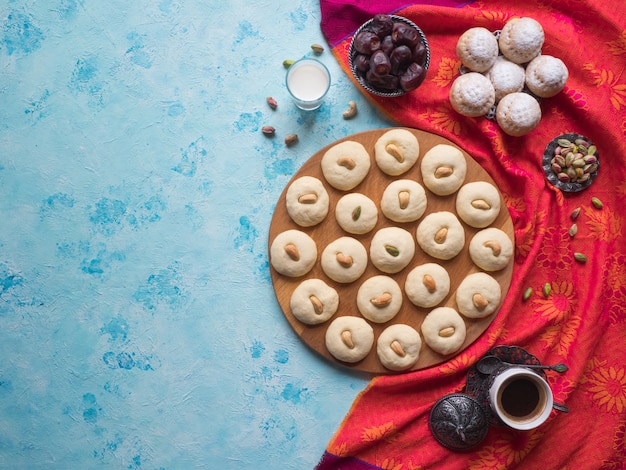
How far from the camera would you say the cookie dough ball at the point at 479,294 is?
233cm

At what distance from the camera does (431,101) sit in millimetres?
2436

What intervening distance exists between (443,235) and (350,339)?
58 cm

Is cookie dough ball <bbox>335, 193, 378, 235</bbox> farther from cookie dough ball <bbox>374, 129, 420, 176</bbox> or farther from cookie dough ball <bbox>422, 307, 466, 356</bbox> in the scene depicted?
cookie dough ball <bbox>422, 307, 466, 356</bbox>

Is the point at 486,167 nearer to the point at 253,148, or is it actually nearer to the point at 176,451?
the point at 253,148

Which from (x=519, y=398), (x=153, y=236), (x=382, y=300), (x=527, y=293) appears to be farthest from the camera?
(x=153, y=236)

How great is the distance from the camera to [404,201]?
2.32 meters

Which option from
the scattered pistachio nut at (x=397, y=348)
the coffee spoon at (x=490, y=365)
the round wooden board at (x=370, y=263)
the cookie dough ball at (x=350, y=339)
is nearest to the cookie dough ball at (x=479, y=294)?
the round wooden board at (x=370, y=263)

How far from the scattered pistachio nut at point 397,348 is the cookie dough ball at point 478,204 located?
0.59 meters

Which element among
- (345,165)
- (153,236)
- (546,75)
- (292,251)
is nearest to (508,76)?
(546,75)

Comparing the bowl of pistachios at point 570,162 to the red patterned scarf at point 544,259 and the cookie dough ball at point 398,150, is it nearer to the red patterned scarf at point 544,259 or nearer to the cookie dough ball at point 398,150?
the red patterned scarf at point 544,259

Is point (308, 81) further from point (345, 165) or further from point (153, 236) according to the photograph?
point (153, 236)

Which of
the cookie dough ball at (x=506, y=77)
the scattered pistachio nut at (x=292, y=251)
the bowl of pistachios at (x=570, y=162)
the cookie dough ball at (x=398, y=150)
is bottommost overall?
the scattered pistachio nut at (x=292, y=251)

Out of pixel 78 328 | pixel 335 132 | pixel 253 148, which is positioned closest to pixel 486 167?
pixel 335 132

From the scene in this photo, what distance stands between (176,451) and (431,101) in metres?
1.89
